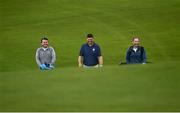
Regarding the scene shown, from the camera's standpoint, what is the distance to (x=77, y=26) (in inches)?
1048

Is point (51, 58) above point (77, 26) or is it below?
below

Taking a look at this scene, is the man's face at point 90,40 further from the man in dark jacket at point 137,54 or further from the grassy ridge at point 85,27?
the grassy ridge at point 85,27

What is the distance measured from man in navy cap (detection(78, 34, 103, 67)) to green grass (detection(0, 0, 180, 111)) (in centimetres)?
184

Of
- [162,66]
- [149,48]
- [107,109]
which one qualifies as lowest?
[107,109]

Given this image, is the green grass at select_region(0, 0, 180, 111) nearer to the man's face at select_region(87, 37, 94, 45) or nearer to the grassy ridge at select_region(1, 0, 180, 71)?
the grassy ridge at select_region(1, 0, 180, 71)

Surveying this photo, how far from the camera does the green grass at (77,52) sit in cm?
1140

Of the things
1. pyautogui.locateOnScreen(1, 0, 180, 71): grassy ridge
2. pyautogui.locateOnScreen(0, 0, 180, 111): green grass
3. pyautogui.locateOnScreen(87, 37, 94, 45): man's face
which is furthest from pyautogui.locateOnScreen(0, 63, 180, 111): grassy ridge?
pyautogui.locateOnScreen(1, 0, 180, 71): grassy ridge

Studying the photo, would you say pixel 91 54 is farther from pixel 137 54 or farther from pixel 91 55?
pixel 137 54

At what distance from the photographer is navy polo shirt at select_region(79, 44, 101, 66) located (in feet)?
57.3

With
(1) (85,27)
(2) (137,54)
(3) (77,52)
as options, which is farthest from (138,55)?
(1) (85,27)

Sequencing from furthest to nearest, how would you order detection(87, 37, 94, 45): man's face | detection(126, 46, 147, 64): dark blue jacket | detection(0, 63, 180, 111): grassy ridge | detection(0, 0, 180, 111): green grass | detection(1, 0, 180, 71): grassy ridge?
detection(1, 0, 180, 71): grassy ridge, detection(87, 37, 94, 45): man's face, detection(126, 46, 147, 64): dark blue jacket, detection(0, 0, 180, 111): green grass, detection(0, 63, 180, 111): grassy ridge

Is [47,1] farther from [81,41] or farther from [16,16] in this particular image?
[81,41]

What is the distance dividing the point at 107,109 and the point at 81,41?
14.4 metres

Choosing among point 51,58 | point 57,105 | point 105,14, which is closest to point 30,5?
point 105,14
